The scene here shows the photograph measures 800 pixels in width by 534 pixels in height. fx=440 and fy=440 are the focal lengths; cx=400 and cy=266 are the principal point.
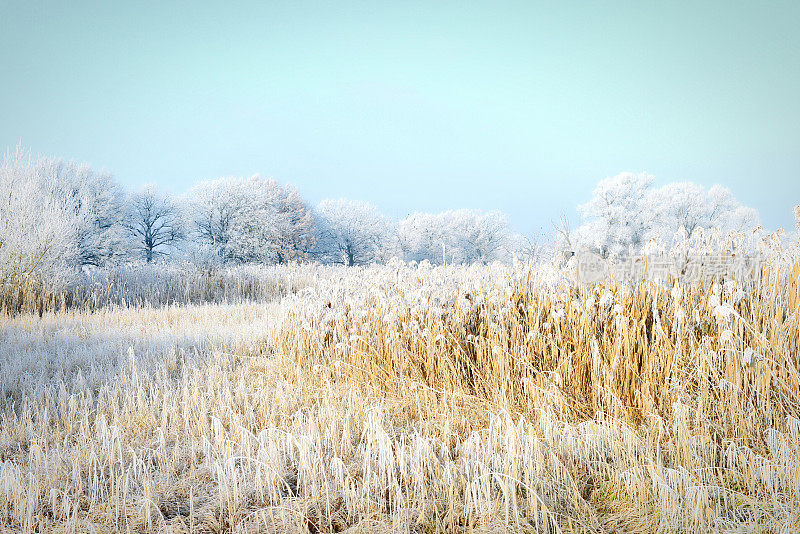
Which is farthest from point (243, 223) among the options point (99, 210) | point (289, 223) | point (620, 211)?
point (620, 211)

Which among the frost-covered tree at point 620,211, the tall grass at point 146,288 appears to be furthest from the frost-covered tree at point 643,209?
the tall grass at point 146,288

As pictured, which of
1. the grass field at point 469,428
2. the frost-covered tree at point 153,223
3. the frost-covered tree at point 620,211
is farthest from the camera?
the frost-covered tree at point 153,223

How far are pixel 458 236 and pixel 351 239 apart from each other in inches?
426

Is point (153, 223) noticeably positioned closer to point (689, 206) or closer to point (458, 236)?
point (458, 236)

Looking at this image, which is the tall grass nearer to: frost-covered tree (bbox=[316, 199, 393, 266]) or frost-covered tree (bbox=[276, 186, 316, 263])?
frost-covered tree (bbox=[276, 186, 316, 263])

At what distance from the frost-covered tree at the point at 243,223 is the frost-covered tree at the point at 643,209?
21.4 meters

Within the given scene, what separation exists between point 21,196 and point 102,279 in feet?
9.88

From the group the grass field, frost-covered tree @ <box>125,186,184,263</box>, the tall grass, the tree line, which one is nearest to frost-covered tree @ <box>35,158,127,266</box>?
the tree line

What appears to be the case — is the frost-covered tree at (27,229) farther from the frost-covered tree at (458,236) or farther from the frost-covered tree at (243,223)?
the frost-covered tree at (458,236)

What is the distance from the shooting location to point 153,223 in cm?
3488

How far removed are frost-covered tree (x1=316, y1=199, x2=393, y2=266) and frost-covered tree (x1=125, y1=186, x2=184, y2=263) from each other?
458 inches

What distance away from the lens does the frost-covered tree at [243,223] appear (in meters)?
31.6

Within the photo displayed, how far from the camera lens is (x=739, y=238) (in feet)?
10.4

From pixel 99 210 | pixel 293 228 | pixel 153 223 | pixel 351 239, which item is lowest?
pixel 351 239
